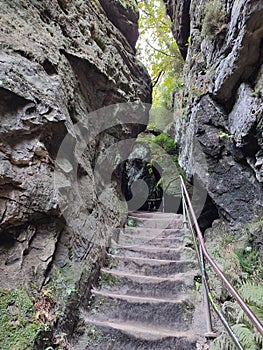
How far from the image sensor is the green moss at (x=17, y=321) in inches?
68.5

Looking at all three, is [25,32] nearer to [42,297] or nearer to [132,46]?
[42,297]

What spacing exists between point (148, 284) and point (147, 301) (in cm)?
33

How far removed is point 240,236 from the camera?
4875 mm

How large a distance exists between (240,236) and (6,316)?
15.3 ft

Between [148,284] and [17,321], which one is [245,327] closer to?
[148,284]

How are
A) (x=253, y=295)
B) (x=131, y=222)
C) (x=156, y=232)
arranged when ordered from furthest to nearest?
(x=131, y=222) → (x=156, y=232) → (x=253, y=295)

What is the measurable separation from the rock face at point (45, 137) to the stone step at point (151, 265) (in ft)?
1.21

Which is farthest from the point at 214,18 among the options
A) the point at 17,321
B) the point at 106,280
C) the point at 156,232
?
the point at 17,321

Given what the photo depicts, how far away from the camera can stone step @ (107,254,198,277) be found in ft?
10.5

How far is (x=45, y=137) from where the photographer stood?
2.71 metres

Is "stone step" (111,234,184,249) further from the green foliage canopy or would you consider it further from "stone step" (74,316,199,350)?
the green foliage canopy

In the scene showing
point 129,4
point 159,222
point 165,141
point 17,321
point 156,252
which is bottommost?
point 17,321

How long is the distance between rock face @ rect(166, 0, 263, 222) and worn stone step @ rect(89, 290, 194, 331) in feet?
9.34

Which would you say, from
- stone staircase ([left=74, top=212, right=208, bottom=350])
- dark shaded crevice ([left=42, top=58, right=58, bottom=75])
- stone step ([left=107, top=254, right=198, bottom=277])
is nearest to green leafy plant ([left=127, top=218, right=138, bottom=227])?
stone staircase ([left=74, top=212, right=208, bottom=350])
